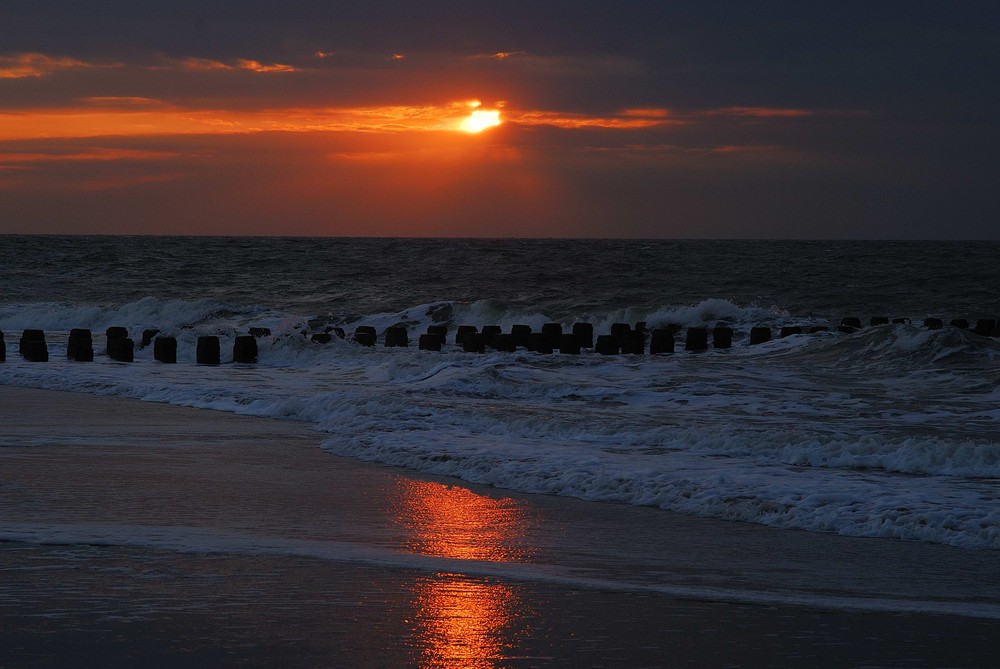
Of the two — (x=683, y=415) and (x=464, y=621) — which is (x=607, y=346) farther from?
(x=464, y=621)

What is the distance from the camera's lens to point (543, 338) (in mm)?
17344

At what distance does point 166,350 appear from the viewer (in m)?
16.9

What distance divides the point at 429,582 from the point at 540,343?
12.5 m

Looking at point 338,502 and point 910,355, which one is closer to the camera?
point 338,502

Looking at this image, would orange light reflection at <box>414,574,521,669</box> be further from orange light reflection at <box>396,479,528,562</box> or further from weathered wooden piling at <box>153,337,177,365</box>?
weathered wooden piling at <box>153,337,177,365</box>

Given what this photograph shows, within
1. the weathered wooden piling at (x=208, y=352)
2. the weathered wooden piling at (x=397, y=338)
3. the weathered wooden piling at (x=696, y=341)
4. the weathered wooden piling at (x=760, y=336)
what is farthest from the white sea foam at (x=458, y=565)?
the weathered wooden piling at (x=397, y=338)

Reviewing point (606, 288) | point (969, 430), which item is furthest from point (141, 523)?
point (606, 288)

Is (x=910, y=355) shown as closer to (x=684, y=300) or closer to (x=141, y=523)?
(x=141, y=523)

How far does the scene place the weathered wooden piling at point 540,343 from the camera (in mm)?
17177

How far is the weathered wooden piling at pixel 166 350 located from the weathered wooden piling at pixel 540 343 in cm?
541

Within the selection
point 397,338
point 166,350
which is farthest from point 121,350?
point 397,338

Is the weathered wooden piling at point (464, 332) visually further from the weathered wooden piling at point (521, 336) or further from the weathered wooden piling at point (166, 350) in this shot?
the weathered wooden piling at point (166, 350)

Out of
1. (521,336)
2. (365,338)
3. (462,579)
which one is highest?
(462,579)

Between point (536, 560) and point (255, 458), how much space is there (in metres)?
3.59
